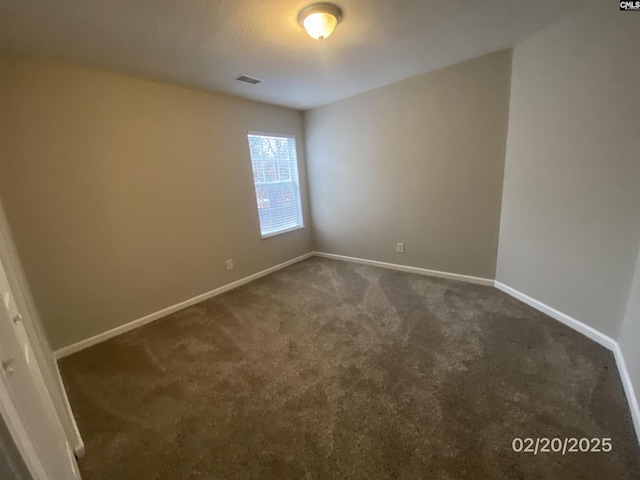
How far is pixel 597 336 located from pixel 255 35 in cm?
343

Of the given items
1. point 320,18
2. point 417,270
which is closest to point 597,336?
point 417,270

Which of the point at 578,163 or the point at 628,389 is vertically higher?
Result: the point at 578,163

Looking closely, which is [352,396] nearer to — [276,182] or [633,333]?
[633,333]

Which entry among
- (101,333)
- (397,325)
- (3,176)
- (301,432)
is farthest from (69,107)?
(397,325)

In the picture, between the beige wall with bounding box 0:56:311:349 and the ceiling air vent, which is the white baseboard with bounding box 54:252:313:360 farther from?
the ceiling air vent

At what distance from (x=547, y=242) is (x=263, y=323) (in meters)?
2.69

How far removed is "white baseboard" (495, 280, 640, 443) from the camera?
57.7 inches

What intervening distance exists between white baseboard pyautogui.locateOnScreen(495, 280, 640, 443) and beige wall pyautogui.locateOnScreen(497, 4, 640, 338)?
47mm

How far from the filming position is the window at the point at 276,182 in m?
3.74

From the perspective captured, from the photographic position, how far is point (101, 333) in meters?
2.51

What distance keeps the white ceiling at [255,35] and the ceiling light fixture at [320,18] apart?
1.9 inches

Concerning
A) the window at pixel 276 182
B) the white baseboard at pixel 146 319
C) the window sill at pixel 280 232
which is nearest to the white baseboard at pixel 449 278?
the white baseboard at pixel 146 319

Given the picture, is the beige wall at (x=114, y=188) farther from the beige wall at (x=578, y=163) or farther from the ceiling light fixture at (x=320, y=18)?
the beige wall at (x=578, y=163)
